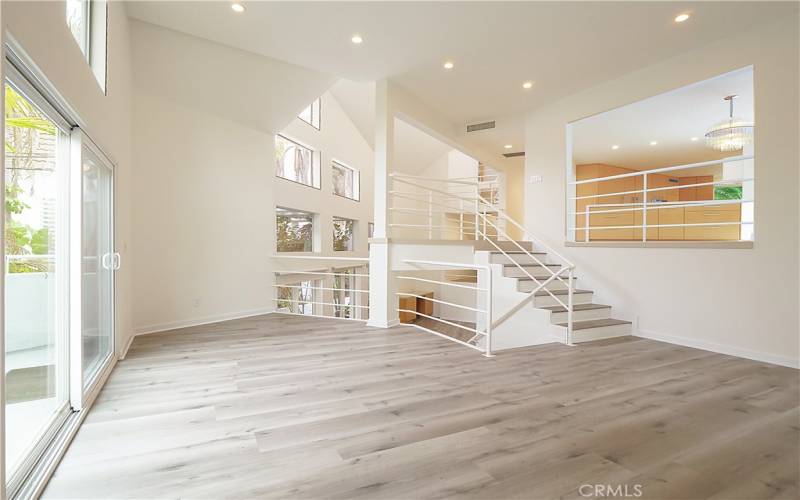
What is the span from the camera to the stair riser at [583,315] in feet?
13.4

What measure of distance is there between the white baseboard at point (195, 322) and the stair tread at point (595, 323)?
402 centimetres

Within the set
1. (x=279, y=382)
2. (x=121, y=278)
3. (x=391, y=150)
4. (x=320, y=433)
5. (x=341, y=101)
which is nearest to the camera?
(x=320, y=433)

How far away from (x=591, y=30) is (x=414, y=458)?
4050 mm

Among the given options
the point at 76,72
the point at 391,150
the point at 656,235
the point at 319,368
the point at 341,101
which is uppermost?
the point at 341,101

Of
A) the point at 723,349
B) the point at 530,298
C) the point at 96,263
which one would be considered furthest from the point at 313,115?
the point at 723,349

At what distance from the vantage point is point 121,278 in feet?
10.7

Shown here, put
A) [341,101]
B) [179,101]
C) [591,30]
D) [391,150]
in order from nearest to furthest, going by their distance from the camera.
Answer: [591,30] < [179,101] < [391,150] < [341,101]

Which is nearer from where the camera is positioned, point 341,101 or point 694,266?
point 694,266

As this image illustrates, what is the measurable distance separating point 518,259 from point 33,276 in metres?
4.94

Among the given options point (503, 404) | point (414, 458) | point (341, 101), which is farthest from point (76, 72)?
point (341, 101)

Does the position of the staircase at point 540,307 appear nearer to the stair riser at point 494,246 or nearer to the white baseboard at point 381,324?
the stair riser at point 494,246

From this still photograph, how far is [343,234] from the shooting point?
30.1 ft

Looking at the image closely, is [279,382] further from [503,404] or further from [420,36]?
[420,36]

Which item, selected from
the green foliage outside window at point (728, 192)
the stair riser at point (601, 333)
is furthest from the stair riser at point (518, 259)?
the green foliage outside window at point (728, 192)
